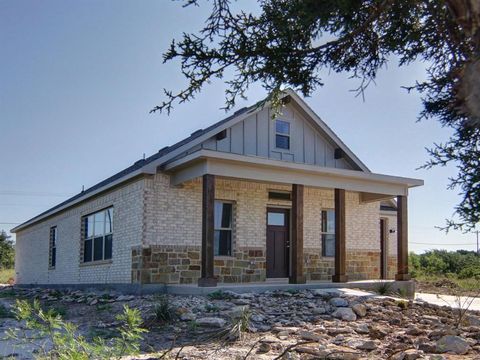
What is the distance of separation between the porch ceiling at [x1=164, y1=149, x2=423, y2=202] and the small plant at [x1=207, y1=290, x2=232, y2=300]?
10.0 ft

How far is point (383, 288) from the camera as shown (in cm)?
1431

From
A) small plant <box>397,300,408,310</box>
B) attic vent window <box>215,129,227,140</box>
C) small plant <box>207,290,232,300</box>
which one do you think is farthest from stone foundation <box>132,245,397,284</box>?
small plant <box>397,300,408,310</box>

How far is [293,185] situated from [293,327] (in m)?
6.64

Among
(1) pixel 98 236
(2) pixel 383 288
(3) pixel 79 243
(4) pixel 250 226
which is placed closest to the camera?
(2) pixel 383 288

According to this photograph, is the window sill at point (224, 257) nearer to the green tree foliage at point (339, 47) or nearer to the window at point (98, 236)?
the window at point (98, 236)

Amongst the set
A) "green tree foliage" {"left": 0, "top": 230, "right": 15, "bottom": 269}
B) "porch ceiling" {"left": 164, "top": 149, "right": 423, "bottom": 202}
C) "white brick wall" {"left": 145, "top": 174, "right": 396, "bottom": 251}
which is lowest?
"green tree foliage" {"left": 0, "top": 230, "right": 15, "bottom": 269}

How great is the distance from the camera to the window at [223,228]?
15.9 metres

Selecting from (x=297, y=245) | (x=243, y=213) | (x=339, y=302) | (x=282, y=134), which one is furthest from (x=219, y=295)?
(x=282, y=134)

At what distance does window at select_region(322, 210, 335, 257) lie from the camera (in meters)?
18.4

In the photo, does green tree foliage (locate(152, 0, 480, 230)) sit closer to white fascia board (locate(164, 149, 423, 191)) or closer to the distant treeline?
white fascia board (locate(164, 149, 423, 191))

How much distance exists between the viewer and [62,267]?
70.3ft

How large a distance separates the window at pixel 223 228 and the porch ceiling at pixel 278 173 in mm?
1860

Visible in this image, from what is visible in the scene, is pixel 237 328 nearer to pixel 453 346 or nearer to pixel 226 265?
pixel 453 346

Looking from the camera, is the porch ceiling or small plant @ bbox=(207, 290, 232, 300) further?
the porch ceiling
